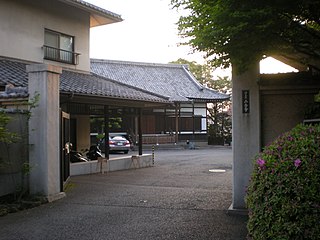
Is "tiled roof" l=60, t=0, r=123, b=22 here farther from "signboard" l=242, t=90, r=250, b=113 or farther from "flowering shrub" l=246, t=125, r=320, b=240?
"flowering shrub" l=246, t=125, r=320, b=240

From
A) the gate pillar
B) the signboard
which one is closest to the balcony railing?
the gate pillar

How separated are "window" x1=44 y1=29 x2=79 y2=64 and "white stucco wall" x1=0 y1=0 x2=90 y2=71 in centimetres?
22

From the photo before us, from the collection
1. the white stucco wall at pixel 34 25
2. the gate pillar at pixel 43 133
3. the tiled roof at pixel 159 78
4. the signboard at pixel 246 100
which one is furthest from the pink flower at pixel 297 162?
the tiled roof at pixel 159 78

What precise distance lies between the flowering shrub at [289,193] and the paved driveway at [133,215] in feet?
6.98

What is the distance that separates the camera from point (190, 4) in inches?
252

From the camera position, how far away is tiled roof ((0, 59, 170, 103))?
13046mm

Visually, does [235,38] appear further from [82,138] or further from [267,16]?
[82,138]

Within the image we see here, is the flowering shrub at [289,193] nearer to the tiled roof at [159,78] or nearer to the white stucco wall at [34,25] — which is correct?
the white stucco wall at [34,25]

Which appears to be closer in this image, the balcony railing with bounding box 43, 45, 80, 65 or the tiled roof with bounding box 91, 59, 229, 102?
the balcony railing with bounding box 43, 45, 80, 65

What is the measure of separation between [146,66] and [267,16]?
38520 mm

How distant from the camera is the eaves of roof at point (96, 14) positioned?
17375 mm

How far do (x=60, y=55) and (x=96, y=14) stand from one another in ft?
9.15

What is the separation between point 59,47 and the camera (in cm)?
1759

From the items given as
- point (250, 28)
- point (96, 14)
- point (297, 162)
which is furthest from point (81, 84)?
point (297, 162)
